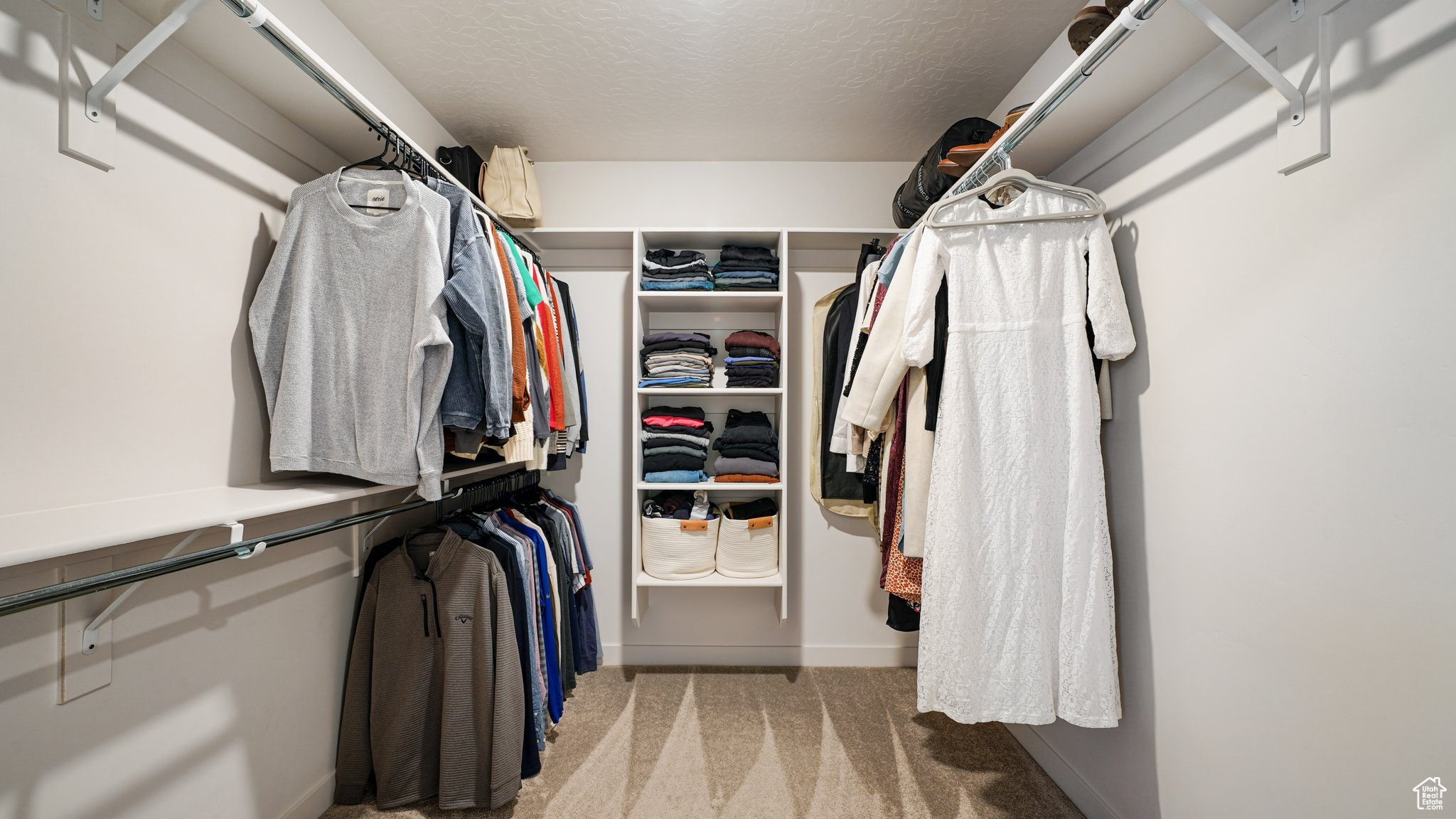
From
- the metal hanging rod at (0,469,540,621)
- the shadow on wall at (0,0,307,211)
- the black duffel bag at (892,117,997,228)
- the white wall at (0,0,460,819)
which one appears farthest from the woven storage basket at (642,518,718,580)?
the shadow on wall at (0,0,307,211)

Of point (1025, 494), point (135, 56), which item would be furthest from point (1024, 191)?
point (135, 56)

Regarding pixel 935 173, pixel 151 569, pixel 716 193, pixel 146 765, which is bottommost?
pixel 146 765

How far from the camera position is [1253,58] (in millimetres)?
944

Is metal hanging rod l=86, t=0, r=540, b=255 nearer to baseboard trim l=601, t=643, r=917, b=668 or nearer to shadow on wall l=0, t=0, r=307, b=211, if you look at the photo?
shadow on wall l=0, t=0, r=307, b=211

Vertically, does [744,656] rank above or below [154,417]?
below

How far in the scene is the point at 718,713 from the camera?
2137 millimetres

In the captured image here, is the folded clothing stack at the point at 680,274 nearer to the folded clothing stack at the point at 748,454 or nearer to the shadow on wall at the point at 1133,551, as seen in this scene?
the folded clothing stack at the point at 748,454

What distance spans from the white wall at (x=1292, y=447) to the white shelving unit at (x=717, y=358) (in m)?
1.17

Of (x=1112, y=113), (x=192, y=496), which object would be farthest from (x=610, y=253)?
A: (x=1112, y=113)

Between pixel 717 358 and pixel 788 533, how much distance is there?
0.94 meters

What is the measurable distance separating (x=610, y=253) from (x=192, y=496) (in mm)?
1792

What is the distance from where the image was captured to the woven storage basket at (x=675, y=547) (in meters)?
2.22

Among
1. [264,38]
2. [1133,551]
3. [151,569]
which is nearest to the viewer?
[151,569]

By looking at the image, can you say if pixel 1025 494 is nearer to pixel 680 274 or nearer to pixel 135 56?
pixel 680 274
